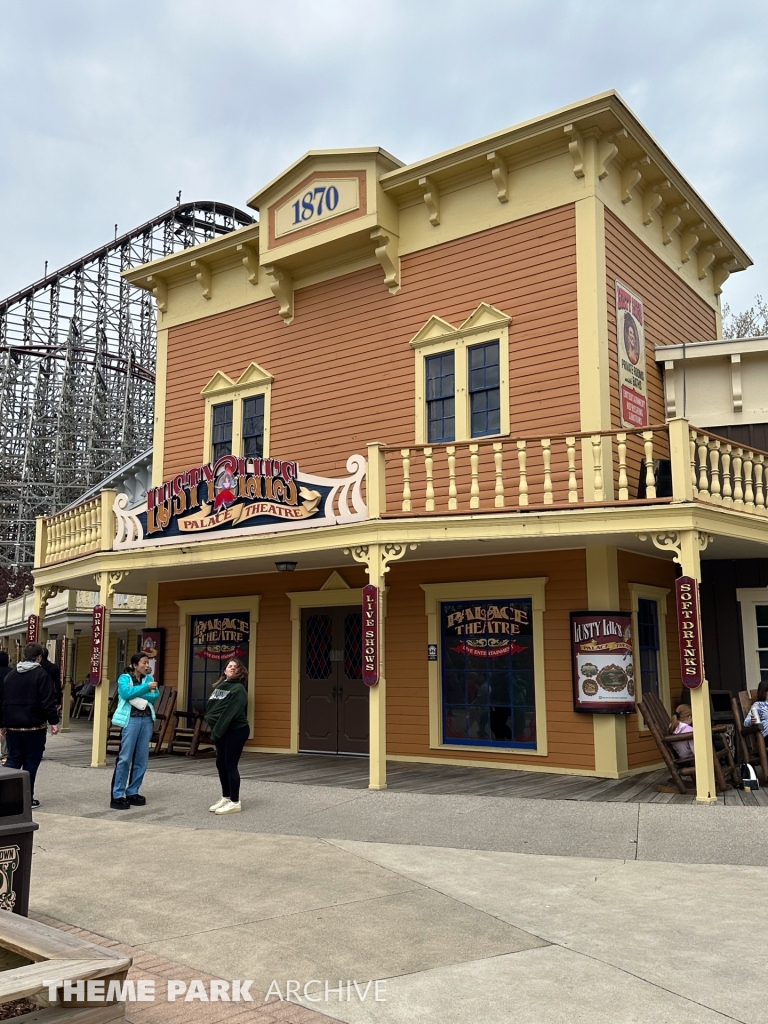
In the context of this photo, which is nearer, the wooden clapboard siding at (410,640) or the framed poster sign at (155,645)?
the wooden clapboard siding at (410,640)

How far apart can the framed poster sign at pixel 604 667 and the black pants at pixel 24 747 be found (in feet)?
20.6

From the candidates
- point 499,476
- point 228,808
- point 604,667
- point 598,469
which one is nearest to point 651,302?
point 598,469

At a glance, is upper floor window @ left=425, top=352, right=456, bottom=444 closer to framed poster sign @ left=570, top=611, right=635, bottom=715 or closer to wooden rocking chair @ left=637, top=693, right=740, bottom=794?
framed poster sign @ left=570, top=611, right=635, bottom=715

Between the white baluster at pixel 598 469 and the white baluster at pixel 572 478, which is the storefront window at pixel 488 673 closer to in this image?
the white baluster at pixel 572 478

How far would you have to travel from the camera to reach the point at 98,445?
40.5 meters

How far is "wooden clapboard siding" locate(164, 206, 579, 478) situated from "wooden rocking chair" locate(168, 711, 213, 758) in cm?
443

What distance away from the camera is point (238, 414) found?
612 inches

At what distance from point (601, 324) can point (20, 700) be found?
8265mm

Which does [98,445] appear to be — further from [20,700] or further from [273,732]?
[20,700]

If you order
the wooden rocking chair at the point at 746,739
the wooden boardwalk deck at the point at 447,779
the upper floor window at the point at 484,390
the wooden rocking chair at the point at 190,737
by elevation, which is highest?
the upper floor window at the point at 484,390

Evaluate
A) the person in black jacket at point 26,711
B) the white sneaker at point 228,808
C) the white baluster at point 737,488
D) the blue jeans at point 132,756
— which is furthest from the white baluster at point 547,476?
the person in black jacket at point 26,711

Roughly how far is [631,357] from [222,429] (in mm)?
7185

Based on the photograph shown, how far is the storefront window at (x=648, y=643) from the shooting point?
12.1 metres

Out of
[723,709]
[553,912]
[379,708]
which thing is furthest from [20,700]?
[723,709]
